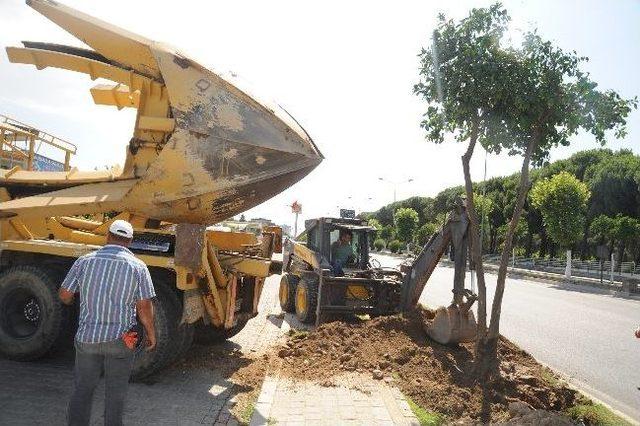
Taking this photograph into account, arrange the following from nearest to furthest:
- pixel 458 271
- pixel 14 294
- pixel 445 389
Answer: pixel 445 389
pixel 14 294
pixel 458 271

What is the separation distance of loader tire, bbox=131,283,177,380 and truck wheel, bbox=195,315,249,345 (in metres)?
1.52

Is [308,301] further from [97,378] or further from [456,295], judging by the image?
[97,378]

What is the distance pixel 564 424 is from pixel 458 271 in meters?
3.50

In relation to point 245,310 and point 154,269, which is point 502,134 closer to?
point 245,310

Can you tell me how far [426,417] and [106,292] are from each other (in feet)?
11.2

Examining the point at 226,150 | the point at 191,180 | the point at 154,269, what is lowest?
the point at 154,269

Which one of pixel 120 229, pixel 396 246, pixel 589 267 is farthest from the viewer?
pixel 396 246

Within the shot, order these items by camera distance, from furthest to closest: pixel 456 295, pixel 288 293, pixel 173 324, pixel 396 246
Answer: pixel 396 246 → pixel 288 293 → pixel 456 295 → pixel 173 324

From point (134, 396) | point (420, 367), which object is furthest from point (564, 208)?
point (134, 396)

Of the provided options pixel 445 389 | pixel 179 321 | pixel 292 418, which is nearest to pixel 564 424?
pixel 445 389

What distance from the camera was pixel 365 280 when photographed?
33.1 ft

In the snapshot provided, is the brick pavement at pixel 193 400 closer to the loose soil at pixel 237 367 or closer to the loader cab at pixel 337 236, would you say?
the loose soil at pixel 237 367

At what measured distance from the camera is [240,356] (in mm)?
7449

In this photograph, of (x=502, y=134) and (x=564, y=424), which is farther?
(x=502, y=134)
